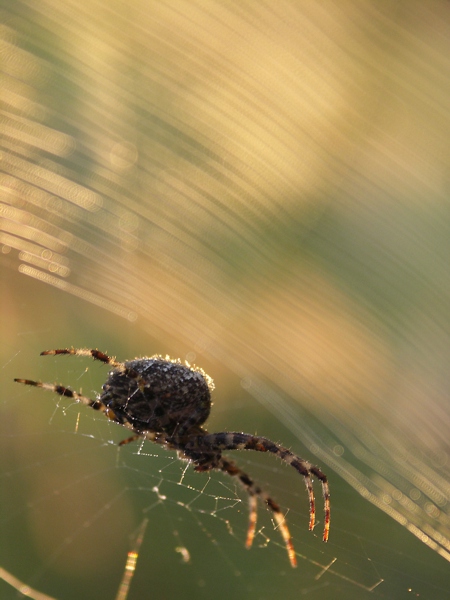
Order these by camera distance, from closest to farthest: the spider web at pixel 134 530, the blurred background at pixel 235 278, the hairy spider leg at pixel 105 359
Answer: the hairy spider leg at pixel 105 359, the blurred background at pixel 235 278, the spider web at pixel 134 530

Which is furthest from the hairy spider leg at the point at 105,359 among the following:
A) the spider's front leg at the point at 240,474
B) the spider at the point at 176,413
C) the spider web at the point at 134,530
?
the spider web at the point at 134,530

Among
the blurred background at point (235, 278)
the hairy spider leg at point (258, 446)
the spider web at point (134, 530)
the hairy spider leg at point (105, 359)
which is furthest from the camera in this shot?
the spider web at point (134, 530)

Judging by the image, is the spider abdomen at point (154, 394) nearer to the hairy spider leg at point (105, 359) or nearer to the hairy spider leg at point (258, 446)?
the hairy spider leg at point (105, 359)

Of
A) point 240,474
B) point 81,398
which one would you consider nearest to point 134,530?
point 240,474

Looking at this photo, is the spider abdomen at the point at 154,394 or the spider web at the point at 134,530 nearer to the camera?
the spider abdomen at the point at 154,394

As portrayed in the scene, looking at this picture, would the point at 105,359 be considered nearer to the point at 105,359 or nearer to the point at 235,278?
the point at 105,359

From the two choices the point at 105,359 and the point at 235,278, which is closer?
the point at 105,359

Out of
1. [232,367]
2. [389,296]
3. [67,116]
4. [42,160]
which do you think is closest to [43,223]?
[42,160]
